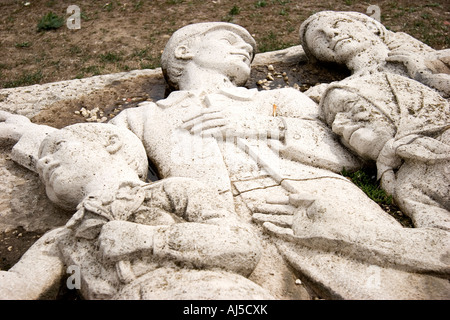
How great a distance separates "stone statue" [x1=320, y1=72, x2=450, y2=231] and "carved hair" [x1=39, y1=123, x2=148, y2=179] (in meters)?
1.50

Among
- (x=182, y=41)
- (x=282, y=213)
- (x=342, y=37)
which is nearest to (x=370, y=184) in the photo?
(x=282, y=213)

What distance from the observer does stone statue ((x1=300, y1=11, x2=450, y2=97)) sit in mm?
3709

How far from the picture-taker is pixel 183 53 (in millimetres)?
4141

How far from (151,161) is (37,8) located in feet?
20.1

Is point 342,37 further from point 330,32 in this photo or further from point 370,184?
point 370,184

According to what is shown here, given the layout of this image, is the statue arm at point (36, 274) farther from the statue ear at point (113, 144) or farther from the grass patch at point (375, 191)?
the grass patch at point (375, 191)

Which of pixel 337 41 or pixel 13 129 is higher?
pixel 337 41

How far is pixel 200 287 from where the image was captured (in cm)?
205

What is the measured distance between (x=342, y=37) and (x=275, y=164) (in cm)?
192

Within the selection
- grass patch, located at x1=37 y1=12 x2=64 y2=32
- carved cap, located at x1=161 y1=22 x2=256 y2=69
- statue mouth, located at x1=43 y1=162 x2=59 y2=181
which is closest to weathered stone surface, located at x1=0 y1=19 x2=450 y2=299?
statue mouth, located at x1=43 y1=162 x2=59 y2=181

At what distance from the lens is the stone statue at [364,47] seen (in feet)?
12.2

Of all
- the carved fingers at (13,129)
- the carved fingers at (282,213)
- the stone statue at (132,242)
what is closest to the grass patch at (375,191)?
the carved fingers at (282,213)
